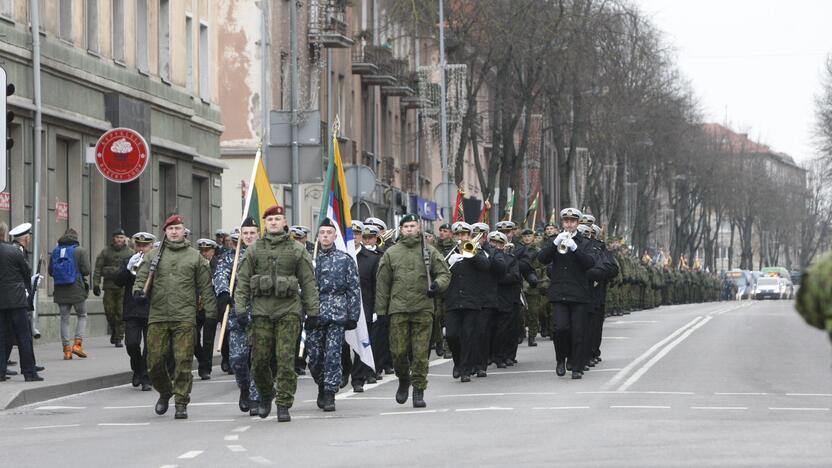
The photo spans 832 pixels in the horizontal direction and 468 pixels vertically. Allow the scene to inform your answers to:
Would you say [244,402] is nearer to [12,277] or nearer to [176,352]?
[176,352]

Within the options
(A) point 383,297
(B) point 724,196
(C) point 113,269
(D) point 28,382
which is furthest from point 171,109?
(B) point 724,196

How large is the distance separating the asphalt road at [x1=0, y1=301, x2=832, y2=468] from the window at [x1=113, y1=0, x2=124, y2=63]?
41.9 feet

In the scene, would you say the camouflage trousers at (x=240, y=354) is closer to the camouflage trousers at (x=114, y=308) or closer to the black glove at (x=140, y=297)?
the black glove at (x=140, y=297)

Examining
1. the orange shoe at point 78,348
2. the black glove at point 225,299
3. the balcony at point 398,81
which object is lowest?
the orange shoe at point 78,348

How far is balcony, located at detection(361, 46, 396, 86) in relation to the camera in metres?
56.6

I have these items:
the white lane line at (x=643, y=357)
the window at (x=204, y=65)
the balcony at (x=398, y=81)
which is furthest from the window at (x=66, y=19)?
the balcony at (x=398, y=81)

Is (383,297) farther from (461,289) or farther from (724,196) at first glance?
(724,196)

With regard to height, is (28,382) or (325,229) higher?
(325,229)

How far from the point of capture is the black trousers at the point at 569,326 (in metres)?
21.0

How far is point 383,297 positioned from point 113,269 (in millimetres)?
10018

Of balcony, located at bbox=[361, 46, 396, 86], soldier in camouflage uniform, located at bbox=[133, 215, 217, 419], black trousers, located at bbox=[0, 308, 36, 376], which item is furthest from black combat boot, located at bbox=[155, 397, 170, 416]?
balcony, located at bbox=[361, 46, 396, 86]

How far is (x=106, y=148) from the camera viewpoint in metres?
24.0

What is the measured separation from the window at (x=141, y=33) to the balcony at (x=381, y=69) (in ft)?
64.3

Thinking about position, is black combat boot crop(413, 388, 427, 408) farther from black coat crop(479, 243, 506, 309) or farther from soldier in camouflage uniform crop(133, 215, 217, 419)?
black coat crop(479, 243, 506, 309)
